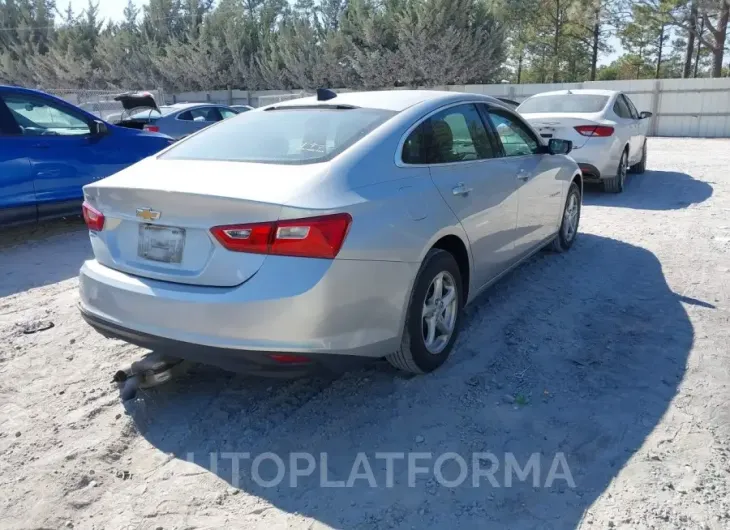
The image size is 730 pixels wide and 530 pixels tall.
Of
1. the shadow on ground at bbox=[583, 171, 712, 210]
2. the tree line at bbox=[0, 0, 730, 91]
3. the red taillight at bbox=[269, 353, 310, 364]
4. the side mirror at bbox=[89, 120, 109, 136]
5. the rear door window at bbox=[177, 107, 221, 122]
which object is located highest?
the tree line at bbox=[0, 0, 730, 91]

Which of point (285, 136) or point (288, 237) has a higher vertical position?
point (285, 136)

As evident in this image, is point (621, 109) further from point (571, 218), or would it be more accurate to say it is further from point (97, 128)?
point (97, 128)

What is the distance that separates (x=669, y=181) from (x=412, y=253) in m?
8.72

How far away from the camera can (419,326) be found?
3328 millimetres

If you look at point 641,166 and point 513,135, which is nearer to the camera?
point 513,135

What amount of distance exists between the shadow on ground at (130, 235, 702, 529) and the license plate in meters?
0.87

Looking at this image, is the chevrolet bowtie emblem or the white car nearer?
the chevrolet bowtie emblem

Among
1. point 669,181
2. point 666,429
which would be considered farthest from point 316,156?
point 669,181

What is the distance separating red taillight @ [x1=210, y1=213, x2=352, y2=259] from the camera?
2674mm

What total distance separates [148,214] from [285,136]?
3.10 feet

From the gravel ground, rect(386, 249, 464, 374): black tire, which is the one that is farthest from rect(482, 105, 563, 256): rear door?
rect(386, 249, 464, 374): black tire

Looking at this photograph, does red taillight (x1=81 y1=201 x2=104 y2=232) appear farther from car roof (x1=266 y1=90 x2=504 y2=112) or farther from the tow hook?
car roof (x1=266 y1=90 x2=504 y2=112)

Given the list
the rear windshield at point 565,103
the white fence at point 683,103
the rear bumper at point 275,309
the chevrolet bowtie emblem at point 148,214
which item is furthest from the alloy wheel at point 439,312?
the white fence at point 683,103

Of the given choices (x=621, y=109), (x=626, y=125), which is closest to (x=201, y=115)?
(x=621, y=109)
